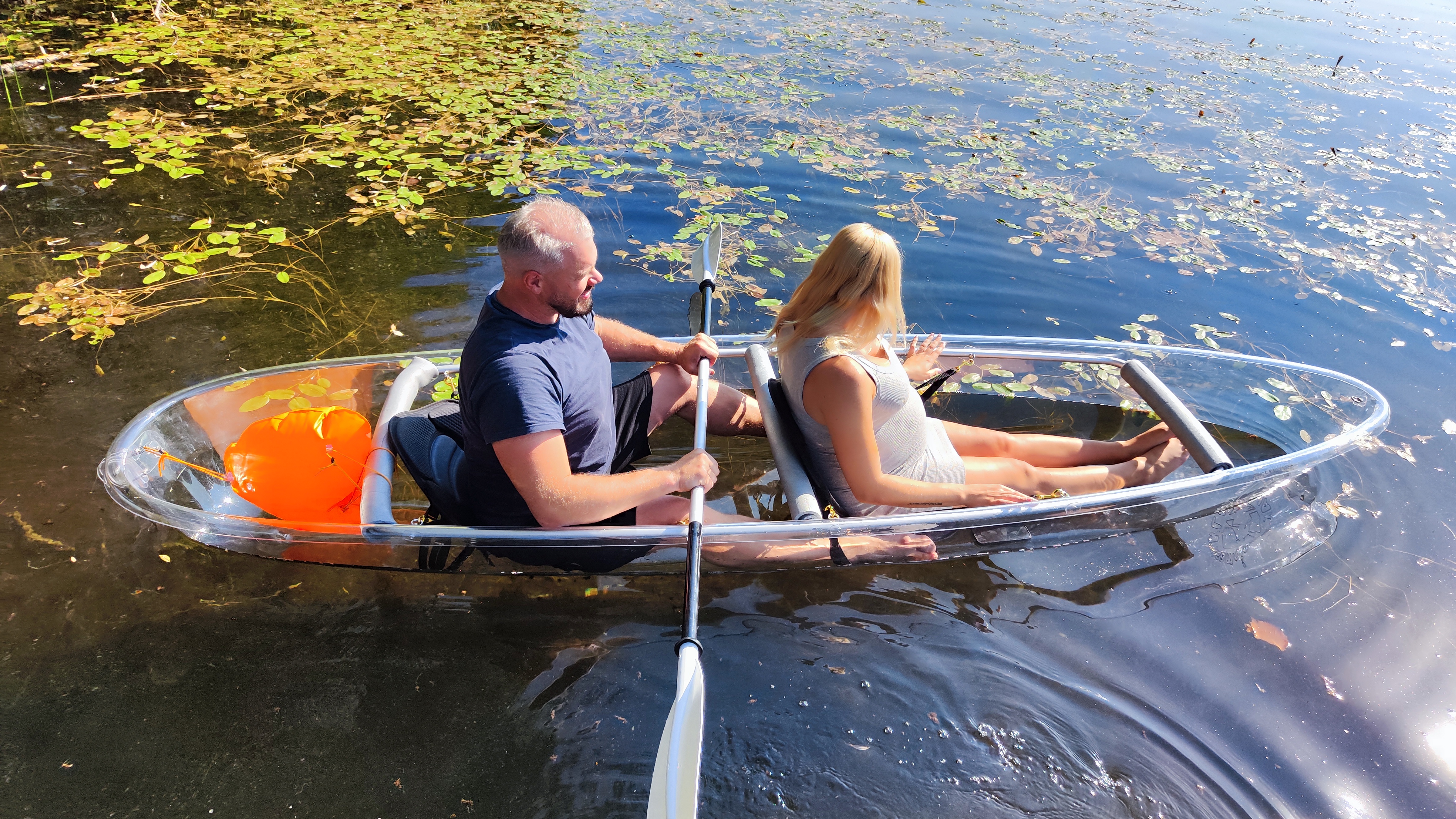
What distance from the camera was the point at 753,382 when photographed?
3.19m

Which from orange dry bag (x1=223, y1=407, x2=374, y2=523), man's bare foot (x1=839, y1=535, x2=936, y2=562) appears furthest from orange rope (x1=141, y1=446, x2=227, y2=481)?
man's bare foot (x1=839, y1=535, x2=936, y2=562)

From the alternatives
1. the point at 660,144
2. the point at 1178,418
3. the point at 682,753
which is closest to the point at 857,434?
the point at 682,753

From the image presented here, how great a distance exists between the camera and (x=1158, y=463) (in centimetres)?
337

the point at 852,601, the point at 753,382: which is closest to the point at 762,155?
the point at 753,382

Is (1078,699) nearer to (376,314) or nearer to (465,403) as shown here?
(465,403)

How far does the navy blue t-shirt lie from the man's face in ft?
0.31

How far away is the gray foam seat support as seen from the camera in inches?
107

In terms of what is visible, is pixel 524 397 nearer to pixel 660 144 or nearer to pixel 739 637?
pixel 739 637

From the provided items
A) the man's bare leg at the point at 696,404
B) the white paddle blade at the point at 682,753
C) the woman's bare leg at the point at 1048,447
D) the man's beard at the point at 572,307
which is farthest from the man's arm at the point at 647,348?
the white paddle blade at the point at 682,753

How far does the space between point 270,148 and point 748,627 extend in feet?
18.5

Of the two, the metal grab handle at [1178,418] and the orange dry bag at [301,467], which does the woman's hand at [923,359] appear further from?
the orange dry bag at [301,467]

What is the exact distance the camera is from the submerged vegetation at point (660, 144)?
17.5ft

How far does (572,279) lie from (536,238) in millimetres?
165

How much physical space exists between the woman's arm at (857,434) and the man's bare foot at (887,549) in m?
0.13
